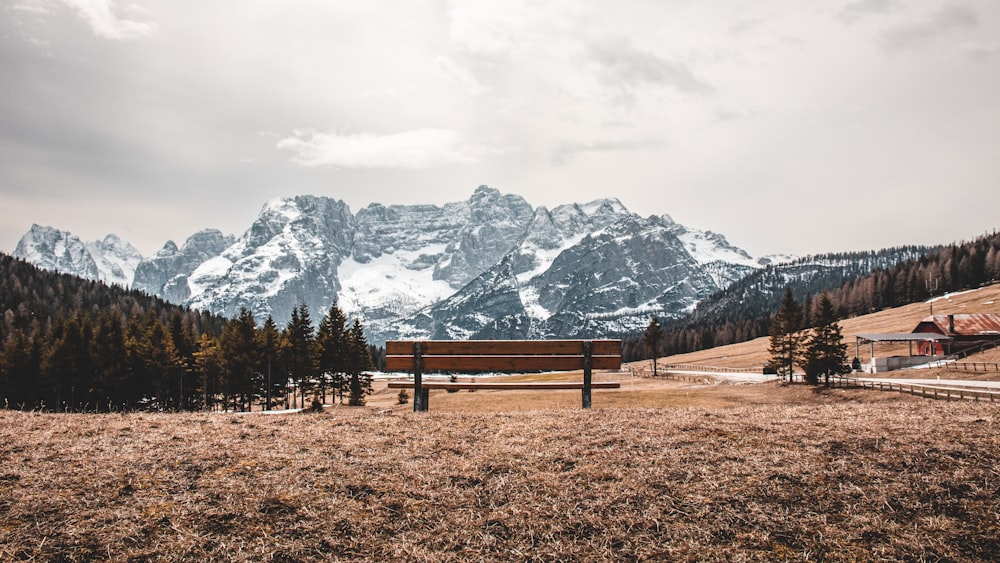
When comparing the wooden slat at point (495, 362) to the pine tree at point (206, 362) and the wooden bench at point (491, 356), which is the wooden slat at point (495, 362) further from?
the pine tree at point (206, 362)

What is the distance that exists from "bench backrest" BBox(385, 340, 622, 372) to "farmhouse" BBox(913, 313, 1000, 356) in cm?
8857

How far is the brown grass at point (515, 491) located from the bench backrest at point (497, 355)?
352 centimetres

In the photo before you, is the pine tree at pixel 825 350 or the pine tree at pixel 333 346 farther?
the pine tree at pixel 333 346

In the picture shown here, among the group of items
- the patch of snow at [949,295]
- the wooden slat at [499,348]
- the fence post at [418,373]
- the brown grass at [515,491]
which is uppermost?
the patch of snow at [949,295]

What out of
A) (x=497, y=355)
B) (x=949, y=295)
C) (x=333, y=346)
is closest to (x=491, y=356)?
(x=497, y=355)

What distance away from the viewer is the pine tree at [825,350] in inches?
2263

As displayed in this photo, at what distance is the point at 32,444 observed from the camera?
1051 cm

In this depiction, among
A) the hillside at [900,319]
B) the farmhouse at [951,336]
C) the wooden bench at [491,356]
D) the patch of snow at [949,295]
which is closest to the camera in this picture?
the wooden bench at [491,356]

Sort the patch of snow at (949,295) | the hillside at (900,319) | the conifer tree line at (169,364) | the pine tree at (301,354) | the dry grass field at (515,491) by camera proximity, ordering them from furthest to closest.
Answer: the patch of snow at (949,295) < the hillside at (900,319) < the pine tree at (301,354) < the conifer tree line at (169,364) < the dry grass field at (515,491)

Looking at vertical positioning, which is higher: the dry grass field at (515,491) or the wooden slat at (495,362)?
the wooden slat at (495,362)

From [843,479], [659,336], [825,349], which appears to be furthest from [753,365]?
[843,479]

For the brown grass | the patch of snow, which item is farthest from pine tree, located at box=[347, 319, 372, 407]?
the patch of snow

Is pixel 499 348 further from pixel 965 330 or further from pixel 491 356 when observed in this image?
pixel 965 330

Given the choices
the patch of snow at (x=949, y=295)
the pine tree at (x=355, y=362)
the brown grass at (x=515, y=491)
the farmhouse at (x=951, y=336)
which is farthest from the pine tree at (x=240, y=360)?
the patch of snow at (x=949, y=295)
